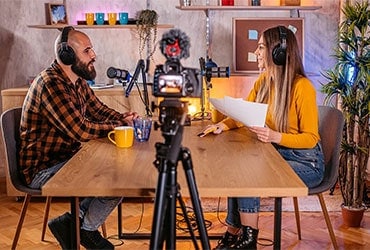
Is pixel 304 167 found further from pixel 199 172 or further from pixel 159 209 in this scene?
pixel 159 209

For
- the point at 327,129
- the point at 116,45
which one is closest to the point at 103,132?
the point at 327,129

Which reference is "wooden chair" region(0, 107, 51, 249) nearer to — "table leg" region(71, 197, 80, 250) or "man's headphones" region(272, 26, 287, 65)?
"table leg" region(71, 197, 80, 250)

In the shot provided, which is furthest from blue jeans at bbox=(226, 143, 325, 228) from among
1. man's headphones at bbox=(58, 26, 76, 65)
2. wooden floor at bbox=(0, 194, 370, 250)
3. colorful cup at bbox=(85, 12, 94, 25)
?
colorful cup at bbox=(85, 12, 94, 25)

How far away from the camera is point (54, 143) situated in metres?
2.60

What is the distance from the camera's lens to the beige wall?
4.10 meters

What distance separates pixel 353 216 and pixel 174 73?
2.16 meters

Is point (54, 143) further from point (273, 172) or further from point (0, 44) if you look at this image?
point (0, 44)

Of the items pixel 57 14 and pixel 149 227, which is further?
pixel 57 14

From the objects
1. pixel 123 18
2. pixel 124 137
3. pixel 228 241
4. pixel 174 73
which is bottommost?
pixel 228 241

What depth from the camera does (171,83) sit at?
151 cm

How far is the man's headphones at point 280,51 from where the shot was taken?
2.57 metres

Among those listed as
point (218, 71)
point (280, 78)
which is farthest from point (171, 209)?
point (280, 78)

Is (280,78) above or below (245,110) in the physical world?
above

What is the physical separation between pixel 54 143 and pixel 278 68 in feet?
3.69
